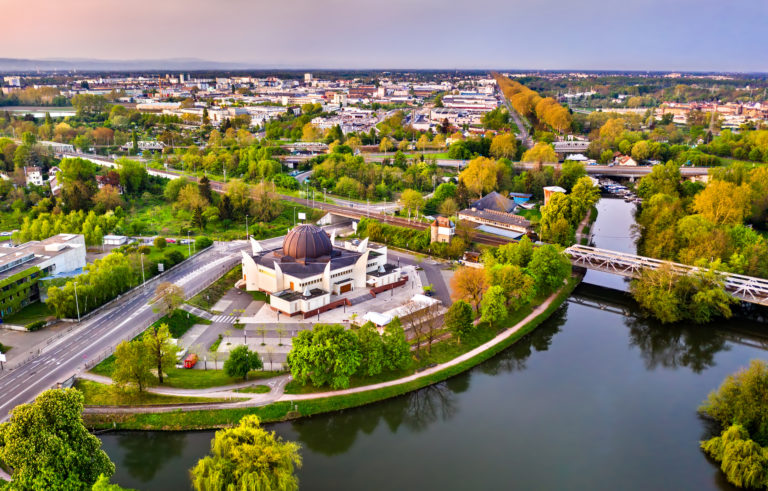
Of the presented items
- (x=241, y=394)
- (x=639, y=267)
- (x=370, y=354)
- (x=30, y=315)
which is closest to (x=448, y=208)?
(x=639, y=267)

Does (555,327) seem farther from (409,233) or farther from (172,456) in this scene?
(172,456)

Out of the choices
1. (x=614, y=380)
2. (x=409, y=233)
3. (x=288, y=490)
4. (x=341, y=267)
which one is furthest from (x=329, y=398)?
(x=409, y=233)

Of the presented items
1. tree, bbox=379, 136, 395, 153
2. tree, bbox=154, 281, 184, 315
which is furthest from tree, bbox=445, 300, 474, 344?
tree, bbox=379, 136, 395, 153

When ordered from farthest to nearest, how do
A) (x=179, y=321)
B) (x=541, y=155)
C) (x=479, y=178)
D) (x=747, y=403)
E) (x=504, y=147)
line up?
(x=504, y=147) → (x=541, y=155) → (x=479, y=178) → (x=179, y=321) → (x=747, y=403)

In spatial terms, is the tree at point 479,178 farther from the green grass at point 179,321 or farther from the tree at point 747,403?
the tree at point 747,403

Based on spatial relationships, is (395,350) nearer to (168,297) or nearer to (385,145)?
(168,297)
